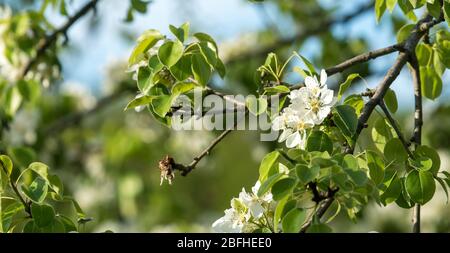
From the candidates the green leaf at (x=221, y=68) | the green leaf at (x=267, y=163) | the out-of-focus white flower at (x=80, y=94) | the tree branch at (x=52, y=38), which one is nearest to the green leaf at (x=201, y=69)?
the green leaf at (x=221, y=68)

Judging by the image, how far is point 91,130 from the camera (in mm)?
4215

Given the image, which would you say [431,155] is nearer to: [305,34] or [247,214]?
[247,214]

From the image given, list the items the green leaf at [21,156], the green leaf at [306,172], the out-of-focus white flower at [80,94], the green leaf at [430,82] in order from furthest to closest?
1. the out-of-focus white flower at [80,94]
2. the green leaf at [21,156]
3. the green leaf at [430,82]
4. the green leaf at [306,172]

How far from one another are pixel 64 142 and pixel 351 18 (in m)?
1.40

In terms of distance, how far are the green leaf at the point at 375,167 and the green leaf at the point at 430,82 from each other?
0.47 m

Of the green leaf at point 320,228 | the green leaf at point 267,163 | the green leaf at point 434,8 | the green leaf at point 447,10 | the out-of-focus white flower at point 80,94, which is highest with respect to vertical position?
the out-of-focus white flower at point 80,94

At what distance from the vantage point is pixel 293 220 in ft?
4.14

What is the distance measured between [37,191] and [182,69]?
34 cm

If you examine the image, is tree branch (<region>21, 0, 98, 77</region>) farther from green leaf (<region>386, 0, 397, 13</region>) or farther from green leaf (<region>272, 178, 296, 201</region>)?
green leaf (<region>272, 178, 296, 201</region>)

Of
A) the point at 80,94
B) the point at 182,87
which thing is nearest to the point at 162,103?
the point at 182,87

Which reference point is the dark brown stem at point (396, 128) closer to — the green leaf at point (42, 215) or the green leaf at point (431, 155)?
the green leaf at point (431, 155)

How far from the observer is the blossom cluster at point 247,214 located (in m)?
1.38
